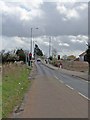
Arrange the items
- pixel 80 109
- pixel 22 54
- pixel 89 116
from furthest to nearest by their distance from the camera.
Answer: pixel 22 54 → pixel 80 109 → pixel 89 116

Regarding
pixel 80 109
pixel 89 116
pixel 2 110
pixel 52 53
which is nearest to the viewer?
pixel 89 116

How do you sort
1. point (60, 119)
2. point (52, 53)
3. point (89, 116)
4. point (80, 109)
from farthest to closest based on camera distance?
1. point (52, 53)
2. point (80, 109)
3. point (89, 116)
4. point (60, 119)

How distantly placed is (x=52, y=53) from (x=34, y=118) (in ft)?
528

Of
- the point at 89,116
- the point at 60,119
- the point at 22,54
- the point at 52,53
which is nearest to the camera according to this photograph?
the point at 60,119

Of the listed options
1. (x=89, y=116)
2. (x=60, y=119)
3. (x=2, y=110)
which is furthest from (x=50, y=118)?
(x=2, y=110)

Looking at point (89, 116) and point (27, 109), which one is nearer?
point (89, 116)

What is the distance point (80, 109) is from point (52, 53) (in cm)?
15853

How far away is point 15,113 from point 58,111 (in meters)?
1.61

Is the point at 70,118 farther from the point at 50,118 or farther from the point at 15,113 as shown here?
the point at 15,113

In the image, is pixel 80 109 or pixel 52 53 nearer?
pixel 80 109

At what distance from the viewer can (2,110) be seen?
14.0 metres

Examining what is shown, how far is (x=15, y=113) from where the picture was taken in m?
14.1

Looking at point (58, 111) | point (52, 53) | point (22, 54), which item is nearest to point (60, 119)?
point (58, 111)

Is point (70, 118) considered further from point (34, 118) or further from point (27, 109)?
point (27, 109)
